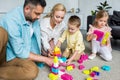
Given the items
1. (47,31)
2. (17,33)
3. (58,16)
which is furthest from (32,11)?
(47,31)

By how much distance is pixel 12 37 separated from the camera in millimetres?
1359

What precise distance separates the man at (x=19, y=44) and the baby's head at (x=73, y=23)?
48cm

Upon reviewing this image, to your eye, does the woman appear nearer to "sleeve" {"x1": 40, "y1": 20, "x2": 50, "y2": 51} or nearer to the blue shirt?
"sleeve" {"x1": 40, "y1": 20, "x2": 50, "y2": 51}

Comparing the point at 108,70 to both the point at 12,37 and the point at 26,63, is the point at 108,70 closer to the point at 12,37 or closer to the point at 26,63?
the point at 26,63

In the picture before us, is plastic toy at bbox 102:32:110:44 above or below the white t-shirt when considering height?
below

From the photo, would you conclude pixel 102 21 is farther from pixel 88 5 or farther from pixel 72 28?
pixel 88 5

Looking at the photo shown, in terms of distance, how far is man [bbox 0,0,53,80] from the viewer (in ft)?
4.44

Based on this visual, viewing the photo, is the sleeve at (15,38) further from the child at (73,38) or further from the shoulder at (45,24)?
the child at (73,38)

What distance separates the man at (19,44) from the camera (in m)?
1.35

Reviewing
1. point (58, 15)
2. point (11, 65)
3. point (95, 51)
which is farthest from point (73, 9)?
point (11, 65)

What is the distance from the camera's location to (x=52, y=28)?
6.18ft

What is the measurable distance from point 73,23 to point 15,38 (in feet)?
2.18

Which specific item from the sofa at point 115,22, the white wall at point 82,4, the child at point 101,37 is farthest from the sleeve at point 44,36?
the white wall at point 82,4

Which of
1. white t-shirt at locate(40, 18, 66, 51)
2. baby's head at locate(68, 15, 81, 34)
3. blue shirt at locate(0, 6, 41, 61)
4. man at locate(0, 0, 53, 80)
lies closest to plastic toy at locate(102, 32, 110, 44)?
baby's head at locate(68, 15, 81, 34)
